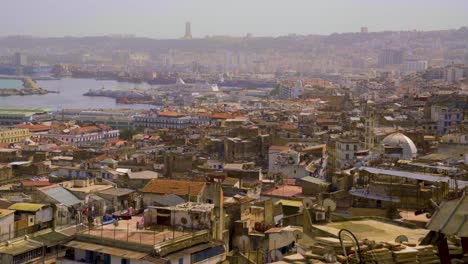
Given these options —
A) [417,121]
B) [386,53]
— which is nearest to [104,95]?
[386,53]

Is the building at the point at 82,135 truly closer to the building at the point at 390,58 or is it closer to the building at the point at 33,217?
the building at the point at 33,217

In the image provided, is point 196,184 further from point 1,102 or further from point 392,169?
point 1,102

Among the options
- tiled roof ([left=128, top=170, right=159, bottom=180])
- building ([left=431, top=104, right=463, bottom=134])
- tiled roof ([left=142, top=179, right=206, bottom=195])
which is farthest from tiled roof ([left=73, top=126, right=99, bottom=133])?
tiled roof ([left=142, top=179, right=206, bottom=195])

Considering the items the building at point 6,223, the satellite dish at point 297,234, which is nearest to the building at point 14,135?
the building at point 6,223

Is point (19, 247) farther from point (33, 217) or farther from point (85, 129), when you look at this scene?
point (85, 129)

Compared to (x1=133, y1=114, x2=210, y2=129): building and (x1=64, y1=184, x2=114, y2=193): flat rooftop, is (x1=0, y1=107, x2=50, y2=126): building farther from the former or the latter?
(x1=64, y1=184, x2=114, y2=193): flat rooftop

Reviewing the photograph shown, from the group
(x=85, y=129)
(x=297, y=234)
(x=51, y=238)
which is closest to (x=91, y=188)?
(x=51, y=238)
